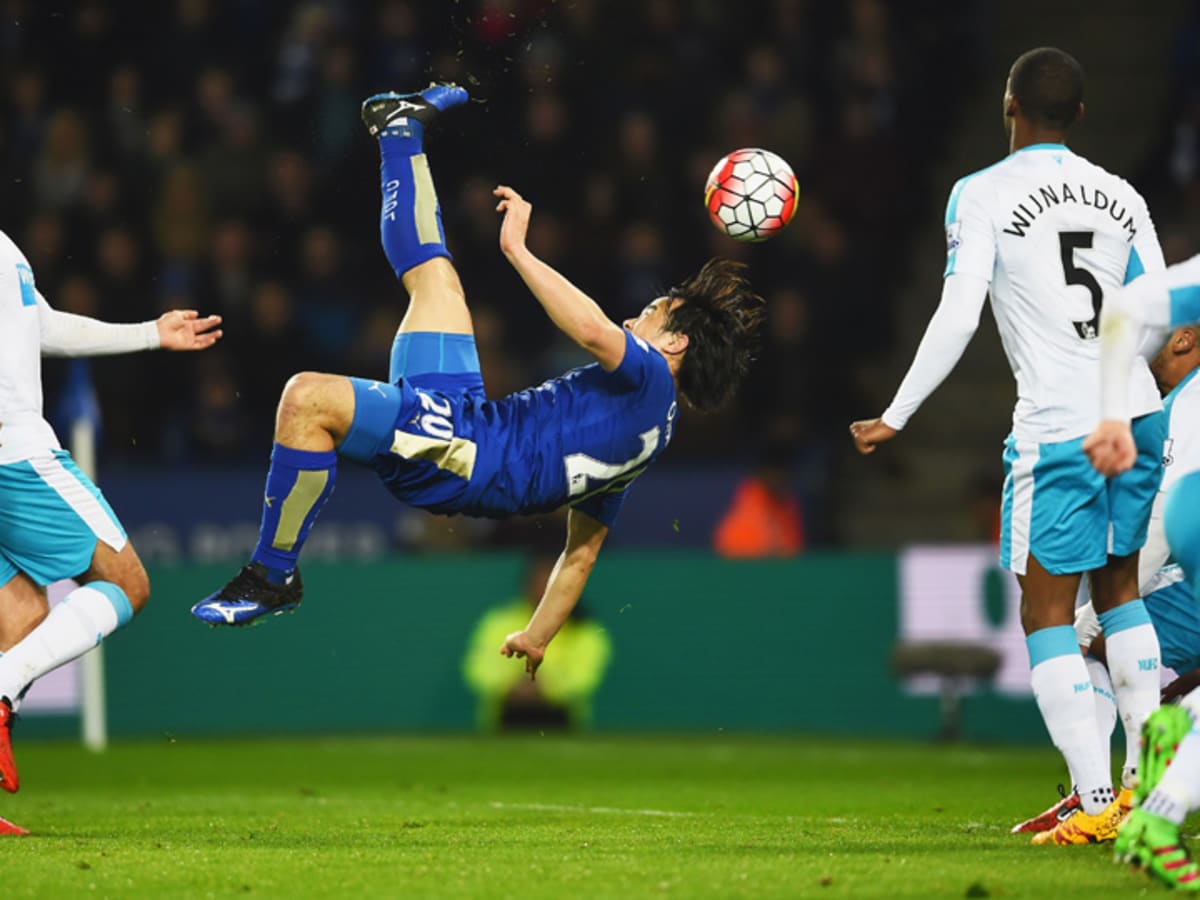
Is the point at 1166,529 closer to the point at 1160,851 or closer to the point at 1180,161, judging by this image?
the point at 1160,851

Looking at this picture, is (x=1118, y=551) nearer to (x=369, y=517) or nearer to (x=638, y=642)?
(x=638, y=642)

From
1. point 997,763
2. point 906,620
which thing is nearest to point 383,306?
point 906,620

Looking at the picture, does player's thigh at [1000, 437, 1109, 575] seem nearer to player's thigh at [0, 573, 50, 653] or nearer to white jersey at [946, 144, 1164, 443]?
white jersey at [946, 144, 1164, 443]

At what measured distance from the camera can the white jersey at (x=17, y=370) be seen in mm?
7586

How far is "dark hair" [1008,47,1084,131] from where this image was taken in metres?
6.93

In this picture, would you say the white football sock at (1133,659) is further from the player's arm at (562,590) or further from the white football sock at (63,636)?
the white football sock at (63,636)

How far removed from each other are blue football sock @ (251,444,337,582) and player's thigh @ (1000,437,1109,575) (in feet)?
7.99

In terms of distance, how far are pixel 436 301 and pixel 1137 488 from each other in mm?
2631

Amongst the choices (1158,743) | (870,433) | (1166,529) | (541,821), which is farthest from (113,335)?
(1158,743)

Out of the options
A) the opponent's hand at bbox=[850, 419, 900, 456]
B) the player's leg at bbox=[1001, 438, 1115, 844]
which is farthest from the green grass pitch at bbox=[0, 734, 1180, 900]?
the opponent's hand at bbox=[850, 419, 900, 456]

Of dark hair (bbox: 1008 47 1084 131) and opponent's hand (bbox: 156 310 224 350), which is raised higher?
dark hair (bbox: 1008 47 1084 131)

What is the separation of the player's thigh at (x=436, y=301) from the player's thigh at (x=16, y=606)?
1.98 m

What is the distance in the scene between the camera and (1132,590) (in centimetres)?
700

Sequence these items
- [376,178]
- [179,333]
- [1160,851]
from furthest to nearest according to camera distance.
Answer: [376,178] < [179,333] < [1160,851]
